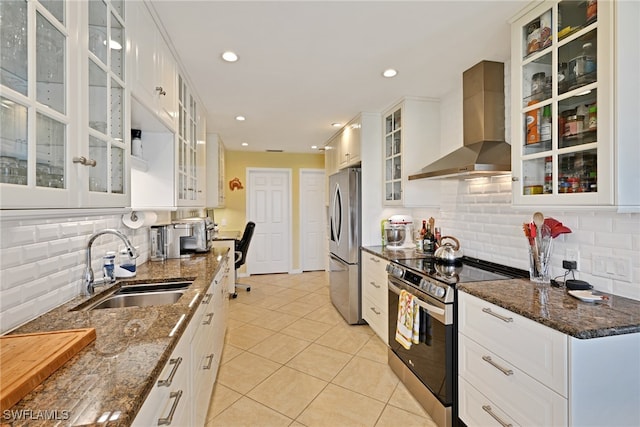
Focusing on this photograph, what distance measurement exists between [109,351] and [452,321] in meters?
1.71

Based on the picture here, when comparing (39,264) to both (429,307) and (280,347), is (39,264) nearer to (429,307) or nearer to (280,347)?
(429,307)

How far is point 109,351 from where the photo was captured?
37.3 inches

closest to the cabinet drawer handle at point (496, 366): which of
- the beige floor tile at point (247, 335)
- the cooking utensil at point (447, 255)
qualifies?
the cooking utensil at point (447, 255)

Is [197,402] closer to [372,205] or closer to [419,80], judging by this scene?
[372,205]

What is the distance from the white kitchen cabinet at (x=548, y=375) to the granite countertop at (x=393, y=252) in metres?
1.15

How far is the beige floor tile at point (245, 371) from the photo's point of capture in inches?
90.7

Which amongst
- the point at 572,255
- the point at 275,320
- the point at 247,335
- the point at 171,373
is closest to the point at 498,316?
the point at 572,255

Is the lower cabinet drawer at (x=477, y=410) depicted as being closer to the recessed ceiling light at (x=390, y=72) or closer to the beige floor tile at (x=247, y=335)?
the beige floor tile at (x=247, y=335)

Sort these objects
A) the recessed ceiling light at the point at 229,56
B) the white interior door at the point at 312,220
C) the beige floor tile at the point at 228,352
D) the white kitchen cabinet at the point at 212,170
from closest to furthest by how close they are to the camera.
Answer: the recessed ceiling light at the point at 229,56, the beige floor tile at the point at 228,352, the white kitchen cabinet at the point at 212,170, the white interior door at the point at 312,220

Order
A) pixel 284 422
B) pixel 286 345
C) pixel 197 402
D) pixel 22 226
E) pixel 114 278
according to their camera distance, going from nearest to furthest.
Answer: pixel 22 226 < pixel 197 402 < pixel 114 278 < pixel 284 422 < pixel 286 345

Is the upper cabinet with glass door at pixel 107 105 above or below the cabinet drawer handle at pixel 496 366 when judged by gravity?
above

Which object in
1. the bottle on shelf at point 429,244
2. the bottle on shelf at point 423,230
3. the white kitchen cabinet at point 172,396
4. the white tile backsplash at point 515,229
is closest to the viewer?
the white kitchen cabinet at point 172,396

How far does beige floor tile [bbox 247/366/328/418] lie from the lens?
2.06 meters

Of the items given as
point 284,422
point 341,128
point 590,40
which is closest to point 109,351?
point 284,422
